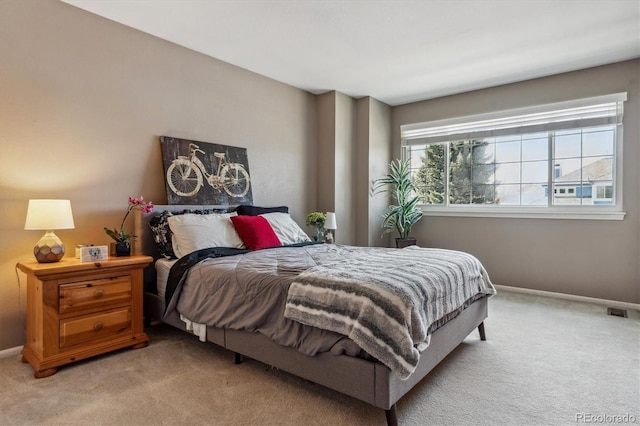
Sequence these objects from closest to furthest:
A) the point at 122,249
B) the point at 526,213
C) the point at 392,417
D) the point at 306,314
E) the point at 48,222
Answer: the point at 392,417 < the point at 306,314 < the point at 48,222 < the point at 122,249 < the point at 526,213

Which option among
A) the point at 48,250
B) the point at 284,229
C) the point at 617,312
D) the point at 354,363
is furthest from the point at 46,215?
the point at 617,312

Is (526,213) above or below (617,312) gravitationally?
above

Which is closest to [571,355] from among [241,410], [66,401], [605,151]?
[241,410]

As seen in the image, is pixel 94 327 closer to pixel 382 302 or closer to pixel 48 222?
pixel 48 222

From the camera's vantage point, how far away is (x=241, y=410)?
184 cm

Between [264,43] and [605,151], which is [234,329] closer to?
[264,43]

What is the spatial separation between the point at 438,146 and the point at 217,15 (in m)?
3.47

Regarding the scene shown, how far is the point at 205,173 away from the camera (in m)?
3.56

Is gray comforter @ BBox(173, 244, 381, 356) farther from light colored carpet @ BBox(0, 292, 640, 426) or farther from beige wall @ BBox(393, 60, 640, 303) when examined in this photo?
beige wall @ BBox(393, 60, 640, 303)

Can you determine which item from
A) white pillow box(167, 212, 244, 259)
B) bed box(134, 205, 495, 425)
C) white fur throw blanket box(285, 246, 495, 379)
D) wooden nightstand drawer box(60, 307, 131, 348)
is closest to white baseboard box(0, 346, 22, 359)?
wooden nightstand drawer box(60, 307, 131, 348)

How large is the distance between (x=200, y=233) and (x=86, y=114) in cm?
129

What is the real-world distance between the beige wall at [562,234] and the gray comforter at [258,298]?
7.01ft

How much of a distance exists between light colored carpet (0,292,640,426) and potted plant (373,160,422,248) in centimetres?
230

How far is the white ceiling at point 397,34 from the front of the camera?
2.75 metres
